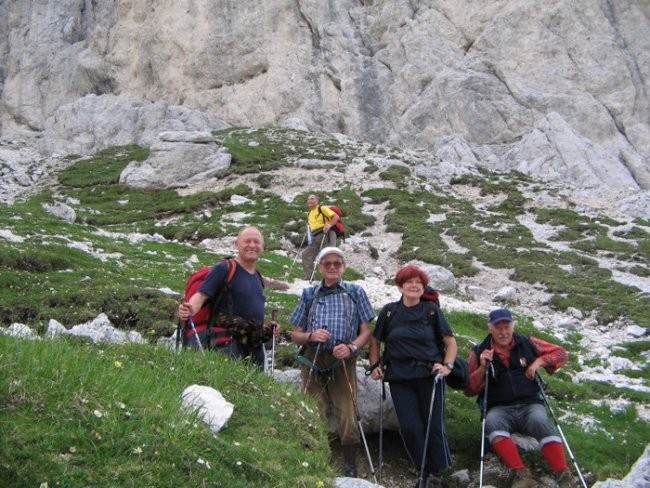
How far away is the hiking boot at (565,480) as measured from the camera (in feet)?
28.1

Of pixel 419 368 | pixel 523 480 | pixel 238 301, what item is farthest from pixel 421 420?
pixel 238 301

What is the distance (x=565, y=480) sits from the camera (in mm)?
8656

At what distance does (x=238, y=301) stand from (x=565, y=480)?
5.46m

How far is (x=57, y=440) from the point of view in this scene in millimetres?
4863

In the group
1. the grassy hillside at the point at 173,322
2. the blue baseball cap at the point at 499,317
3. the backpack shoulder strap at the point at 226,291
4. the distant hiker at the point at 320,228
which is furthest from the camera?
the distant hiker at the point at 320,228

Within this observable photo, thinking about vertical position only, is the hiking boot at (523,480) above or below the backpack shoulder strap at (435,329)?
below

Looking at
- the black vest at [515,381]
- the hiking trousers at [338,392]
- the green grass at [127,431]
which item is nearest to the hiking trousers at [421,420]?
the hiking trousers at [338,392]

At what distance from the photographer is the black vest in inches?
358

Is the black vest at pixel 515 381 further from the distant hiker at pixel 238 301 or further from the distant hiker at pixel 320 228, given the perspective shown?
the distant hiker at pixel 320 228

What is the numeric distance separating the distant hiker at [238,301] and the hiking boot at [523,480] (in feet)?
13.7

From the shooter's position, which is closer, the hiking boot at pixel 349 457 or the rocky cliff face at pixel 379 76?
the hiking boot at pixel 349 457

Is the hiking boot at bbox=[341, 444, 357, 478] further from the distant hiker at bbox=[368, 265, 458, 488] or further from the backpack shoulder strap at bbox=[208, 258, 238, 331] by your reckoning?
the backpack shoulder strap at bbox=[208, 258, 238, 331]

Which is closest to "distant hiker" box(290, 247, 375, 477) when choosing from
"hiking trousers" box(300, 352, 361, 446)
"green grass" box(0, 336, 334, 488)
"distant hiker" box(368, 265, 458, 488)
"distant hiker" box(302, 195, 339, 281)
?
"hiking trousers" box(300, 352, 361, 446)

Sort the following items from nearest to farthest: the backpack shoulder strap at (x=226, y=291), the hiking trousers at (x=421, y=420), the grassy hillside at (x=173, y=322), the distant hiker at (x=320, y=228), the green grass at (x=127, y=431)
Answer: the green grass at (x=127, y=431) → the grassy hillside at (x=173, y=322) → the hiking trousers at (x=421, y=420) → the backpack shoulder strap at (x=226, y=291) → the distant hiker at (x=320, y=228)
